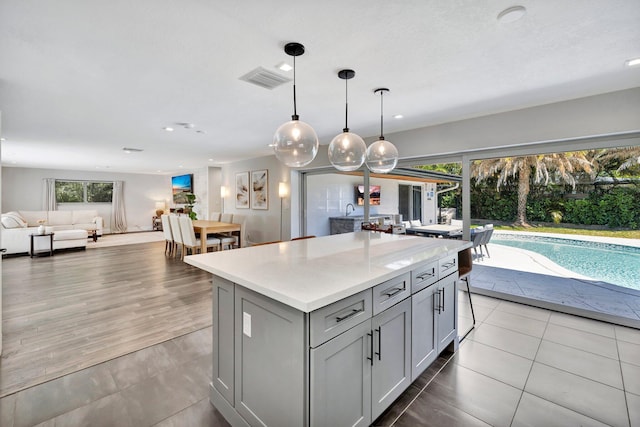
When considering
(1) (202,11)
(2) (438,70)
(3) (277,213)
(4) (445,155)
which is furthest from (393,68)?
(3) (277,213)

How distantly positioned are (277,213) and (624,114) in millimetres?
5663

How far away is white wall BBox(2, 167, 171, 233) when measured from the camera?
29.5 ft

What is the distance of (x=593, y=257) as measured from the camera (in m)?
3.29

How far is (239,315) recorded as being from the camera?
160cm

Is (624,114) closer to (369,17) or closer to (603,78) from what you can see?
(603,78)

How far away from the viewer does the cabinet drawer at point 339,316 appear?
124cm

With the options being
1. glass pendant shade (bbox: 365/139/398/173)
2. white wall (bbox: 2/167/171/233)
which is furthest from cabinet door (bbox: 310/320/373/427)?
white wall (bbox: 2/167/171/233)

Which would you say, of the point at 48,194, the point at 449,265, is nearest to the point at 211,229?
the point at 449,265

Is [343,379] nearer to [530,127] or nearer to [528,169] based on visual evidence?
[530,127]

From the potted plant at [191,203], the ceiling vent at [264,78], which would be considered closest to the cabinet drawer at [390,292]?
the ceiling vent at [264,78]

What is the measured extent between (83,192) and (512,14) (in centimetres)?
1285

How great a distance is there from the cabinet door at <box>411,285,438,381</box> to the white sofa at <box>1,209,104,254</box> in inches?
325

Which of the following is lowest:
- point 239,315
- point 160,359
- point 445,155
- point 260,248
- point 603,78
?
point 160,359

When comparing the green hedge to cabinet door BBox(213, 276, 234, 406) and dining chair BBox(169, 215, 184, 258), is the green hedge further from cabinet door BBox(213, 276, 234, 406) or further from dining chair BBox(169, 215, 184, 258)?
dining chair BBox(169, 215, 184, 258)
